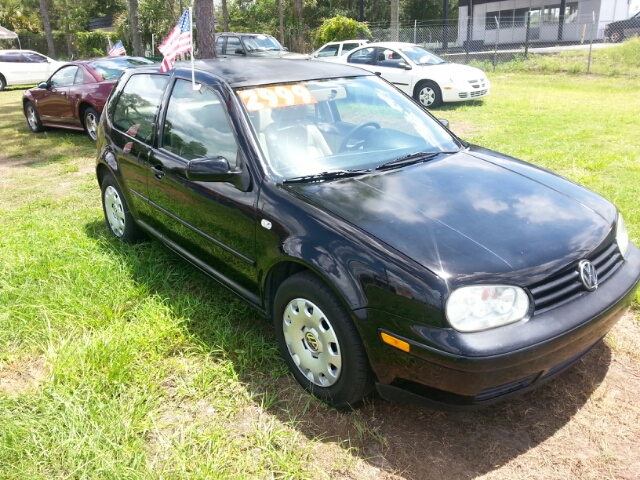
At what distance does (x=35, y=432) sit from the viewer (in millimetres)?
2656

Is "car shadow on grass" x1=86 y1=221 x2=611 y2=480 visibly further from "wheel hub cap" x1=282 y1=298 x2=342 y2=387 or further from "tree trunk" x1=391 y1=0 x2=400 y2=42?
"tree trunk" x1=391 y1=0 x2=400 y2=42

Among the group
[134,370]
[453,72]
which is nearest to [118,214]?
[134,370]

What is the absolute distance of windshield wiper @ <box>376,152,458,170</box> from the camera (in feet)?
10.8

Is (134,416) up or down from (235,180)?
down

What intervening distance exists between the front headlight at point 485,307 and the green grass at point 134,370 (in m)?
0.77

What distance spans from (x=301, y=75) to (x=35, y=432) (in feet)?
8.56

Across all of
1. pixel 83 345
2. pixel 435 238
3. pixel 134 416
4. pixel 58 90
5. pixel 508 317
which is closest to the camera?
pixel 508 317

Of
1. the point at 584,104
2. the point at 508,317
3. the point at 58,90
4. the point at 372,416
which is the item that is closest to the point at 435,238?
the point at 508,317

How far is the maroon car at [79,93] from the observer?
9.31 m

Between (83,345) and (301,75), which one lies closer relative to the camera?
(83,345)

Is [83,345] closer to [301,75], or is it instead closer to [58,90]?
[301,75]

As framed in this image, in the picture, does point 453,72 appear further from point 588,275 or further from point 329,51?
point 588,275

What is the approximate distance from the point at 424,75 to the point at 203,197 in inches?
396

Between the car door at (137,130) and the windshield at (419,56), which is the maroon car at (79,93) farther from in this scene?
the windshield at (419,56)
